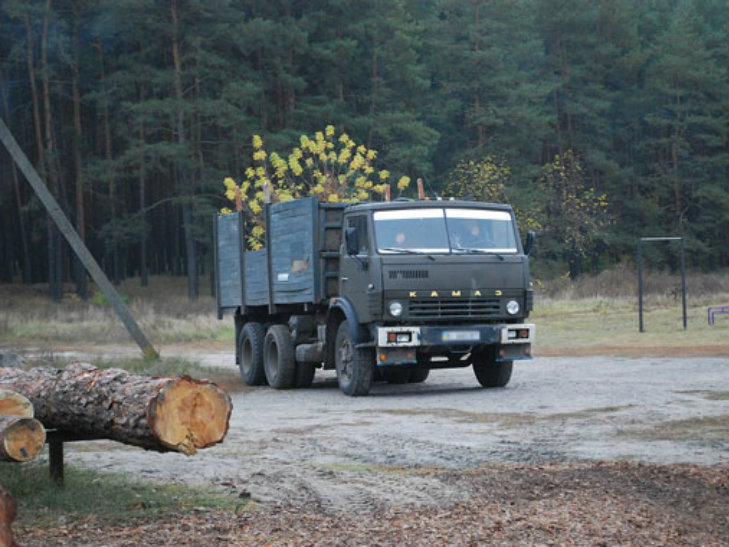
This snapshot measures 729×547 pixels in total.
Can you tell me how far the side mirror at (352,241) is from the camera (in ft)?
52.5

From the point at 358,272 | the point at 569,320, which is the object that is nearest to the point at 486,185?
the point at 569,320

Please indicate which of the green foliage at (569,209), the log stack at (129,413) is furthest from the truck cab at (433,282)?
the green foliage at (569,209)

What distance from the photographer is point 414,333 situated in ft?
50.5

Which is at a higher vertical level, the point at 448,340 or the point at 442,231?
the point at 442,231

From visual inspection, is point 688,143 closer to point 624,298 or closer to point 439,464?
point 624,298

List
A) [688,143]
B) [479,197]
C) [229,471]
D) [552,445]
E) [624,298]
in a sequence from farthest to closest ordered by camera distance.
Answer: [688,143] → [479,197] → [624,298] → [552,445] → [229,471]

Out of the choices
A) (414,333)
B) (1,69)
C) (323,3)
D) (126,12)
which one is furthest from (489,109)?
(414,333)

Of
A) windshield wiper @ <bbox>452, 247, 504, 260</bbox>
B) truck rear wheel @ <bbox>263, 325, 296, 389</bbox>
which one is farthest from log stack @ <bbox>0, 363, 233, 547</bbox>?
truck rear wheel @ <bbox>263, 325, 296, 389</bbox>

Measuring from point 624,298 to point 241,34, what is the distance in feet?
77.9

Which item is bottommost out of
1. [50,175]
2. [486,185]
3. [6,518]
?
[6,518]

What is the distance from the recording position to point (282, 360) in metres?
17.8

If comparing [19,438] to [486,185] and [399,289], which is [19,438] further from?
[486,185]

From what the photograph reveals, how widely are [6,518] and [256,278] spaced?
13.3 meters

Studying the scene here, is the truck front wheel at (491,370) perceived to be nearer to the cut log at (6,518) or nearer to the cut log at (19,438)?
the cut log at (19,438)
